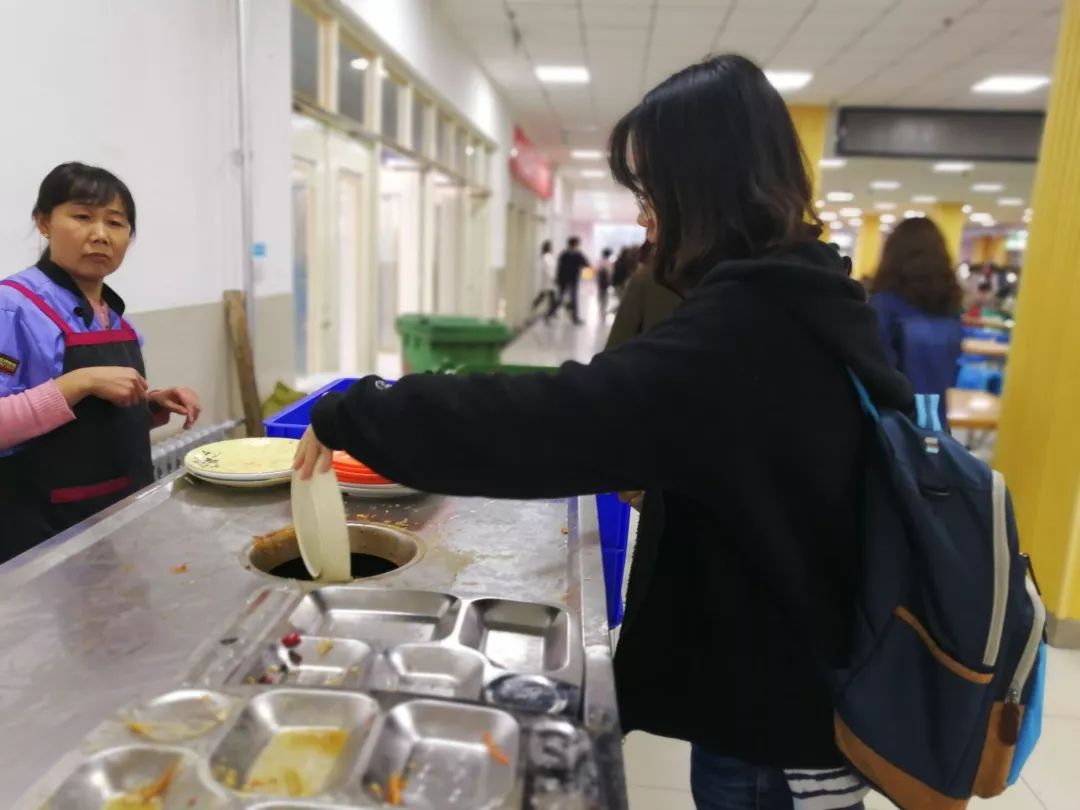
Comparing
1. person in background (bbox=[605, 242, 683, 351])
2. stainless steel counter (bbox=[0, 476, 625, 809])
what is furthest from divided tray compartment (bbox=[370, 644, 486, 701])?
person in background (bbox=[605, 242, 683, 351])

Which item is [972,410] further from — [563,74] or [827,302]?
[563,74]

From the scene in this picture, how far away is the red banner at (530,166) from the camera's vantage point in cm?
1180

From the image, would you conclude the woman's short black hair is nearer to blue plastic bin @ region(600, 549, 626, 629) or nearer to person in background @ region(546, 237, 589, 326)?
blue plastic bin @ region(600, 549, 626, 629)

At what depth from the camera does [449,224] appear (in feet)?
29.6

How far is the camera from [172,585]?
1.25 meters

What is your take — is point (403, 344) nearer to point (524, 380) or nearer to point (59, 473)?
point (59, 473)

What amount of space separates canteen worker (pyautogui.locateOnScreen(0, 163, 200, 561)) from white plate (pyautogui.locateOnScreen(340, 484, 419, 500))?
47 centimetres

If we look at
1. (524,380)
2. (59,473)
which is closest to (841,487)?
(524,380)

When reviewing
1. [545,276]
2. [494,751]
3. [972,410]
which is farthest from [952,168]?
[494,751]

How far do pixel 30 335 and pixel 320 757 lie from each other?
3.76 feet

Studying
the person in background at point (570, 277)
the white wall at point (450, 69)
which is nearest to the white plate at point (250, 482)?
the white wall at point (450, 69)

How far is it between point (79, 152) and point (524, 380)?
83.7 inches

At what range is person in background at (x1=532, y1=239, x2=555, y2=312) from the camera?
15.5 meters

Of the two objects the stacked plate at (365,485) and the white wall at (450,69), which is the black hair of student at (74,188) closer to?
the stacked plate at (365,485)
